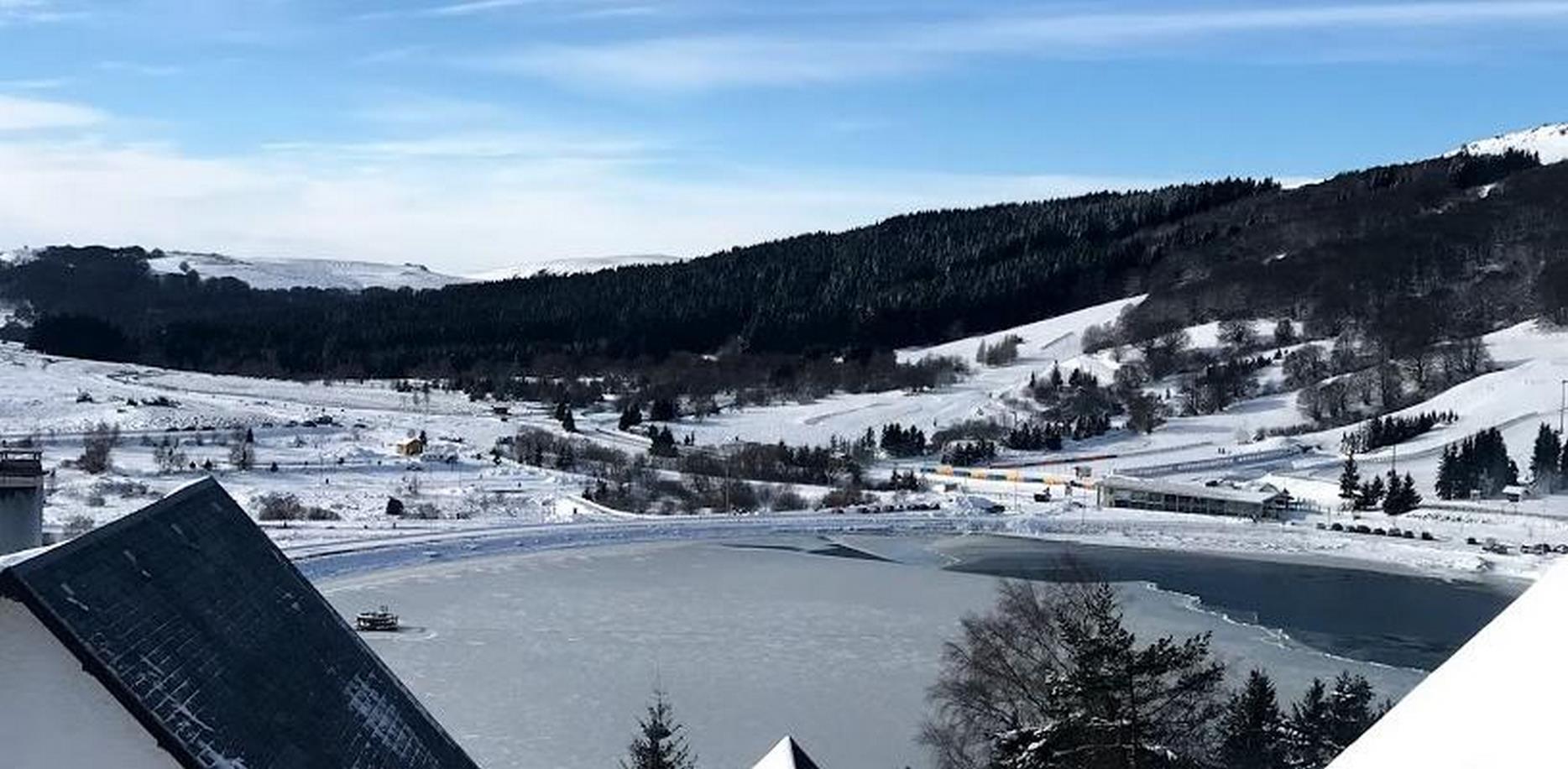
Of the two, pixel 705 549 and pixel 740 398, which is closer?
pixel 705 549

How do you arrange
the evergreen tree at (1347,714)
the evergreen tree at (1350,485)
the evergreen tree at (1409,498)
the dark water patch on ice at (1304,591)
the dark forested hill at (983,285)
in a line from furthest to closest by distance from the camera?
the dark forested hill at (983,285) < the evergreen tree at (1350,485) < the evergreen tree at (1409,498) < the dark water patch on ice at (1304,591) < the evergreen tree at (1347,714)

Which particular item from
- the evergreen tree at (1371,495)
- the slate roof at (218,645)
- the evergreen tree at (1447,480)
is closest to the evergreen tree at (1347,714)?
the slate roof at (218,645)

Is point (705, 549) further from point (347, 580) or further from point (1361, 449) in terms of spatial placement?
point (1361, 449)

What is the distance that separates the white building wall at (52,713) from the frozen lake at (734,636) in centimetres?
1392

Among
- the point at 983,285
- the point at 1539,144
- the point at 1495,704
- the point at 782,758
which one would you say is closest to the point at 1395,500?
the point at 782,758

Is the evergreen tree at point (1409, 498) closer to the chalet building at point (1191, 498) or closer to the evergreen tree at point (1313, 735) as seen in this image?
the chalet building at point (1191, 498)

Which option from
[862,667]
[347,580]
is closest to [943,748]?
[862,667]

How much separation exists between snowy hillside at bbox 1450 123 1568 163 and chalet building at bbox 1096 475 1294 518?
136 metres

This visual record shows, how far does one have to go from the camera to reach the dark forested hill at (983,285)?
111 meters

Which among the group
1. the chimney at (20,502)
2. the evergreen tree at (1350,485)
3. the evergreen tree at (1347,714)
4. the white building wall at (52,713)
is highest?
the chimney at (20,502)

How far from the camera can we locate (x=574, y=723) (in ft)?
69.3

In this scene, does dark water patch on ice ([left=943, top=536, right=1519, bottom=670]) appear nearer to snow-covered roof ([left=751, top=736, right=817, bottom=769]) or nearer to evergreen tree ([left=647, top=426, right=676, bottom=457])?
snow-covered roof ([left=751, top=736, right=817, bottom=769])

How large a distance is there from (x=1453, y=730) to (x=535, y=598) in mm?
31090

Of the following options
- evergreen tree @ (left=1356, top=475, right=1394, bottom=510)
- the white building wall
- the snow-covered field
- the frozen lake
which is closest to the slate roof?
the white building wall
